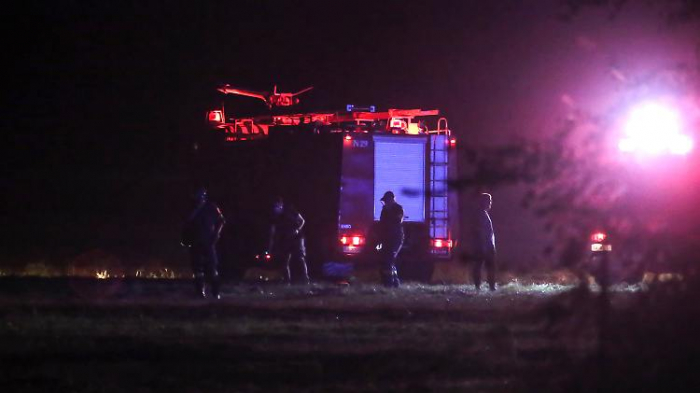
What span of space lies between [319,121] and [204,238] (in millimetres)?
5627

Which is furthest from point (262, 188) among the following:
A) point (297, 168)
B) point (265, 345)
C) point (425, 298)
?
point (265, 345)

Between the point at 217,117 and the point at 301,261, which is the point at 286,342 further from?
the point at 217,117

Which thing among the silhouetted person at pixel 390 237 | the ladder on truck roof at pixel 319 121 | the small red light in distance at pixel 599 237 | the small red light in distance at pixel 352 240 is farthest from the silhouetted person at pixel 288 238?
the small red light in distance at pixel 599 237

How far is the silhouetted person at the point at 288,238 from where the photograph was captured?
19.5m

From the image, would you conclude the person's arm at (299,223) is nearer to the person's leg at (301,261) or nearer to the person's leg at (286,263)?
the person's leg at (301,261)

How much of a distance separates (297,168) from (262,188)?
0.87 meters

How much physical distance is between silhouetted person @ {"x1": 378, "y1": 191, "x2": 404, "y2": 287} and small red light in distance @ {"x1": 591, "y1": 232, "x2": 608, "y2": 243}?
12.9 m

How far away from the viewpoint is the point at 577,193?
6.05 m

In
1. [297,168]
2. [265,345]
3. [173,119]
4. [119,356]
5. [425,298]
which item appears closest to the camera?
[119,356]

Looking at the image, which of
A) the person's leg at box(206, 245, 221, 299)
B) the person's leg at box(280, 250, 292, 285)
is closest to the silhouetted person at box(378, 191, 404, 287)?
the person's leg at box(280, 250, 292, 285)

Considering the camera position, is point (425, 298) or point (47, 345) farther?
point (425, 298)

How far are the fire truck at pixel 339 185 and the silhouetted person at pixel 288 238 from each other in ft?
Answer: 2.02

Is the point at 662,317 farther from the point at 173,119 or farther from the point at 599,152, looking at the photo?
the point at 173,119

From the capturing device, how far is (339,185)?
800 inches
